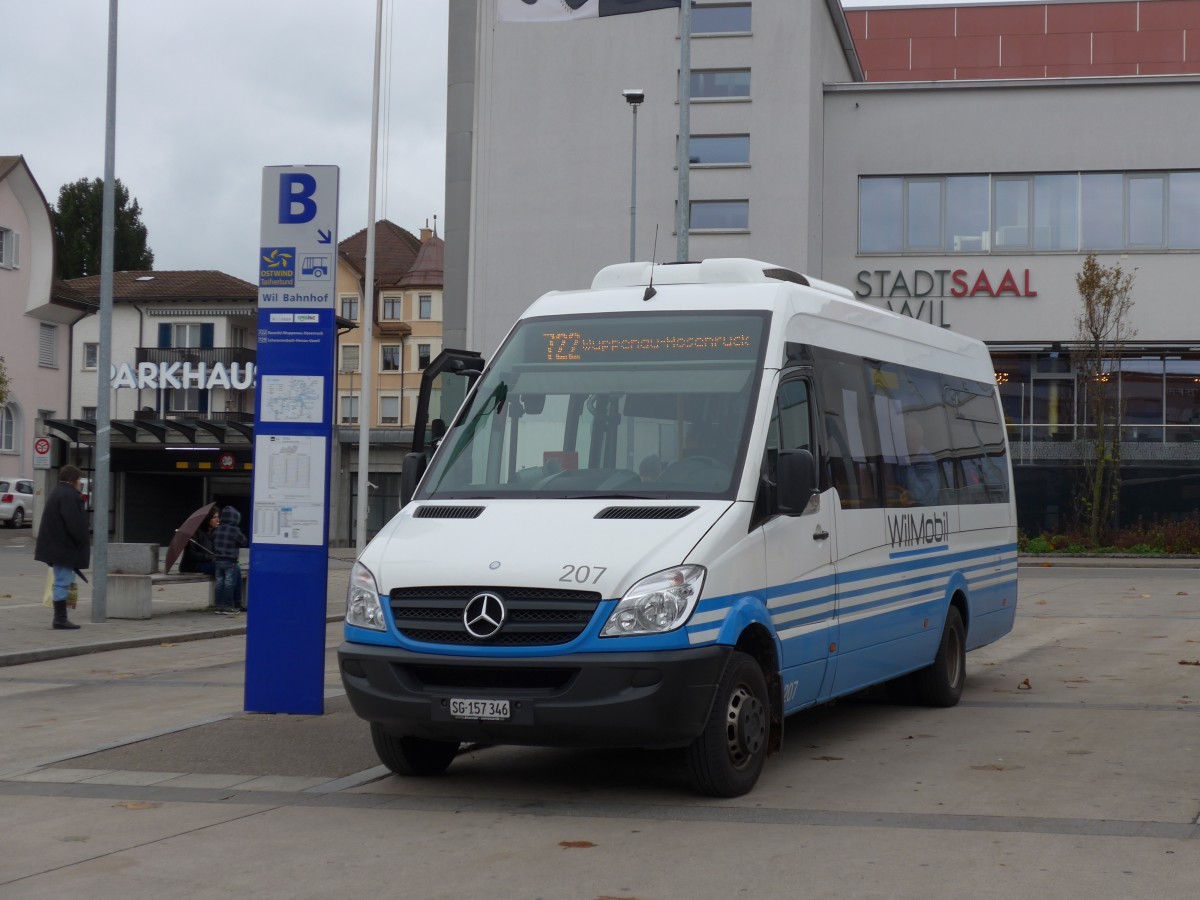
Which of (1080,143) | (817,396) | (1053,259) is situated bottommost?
(817,396)

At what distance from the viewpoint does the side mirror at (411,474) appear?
28.6 feet

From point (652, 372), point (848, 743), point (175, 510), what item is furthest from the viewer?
point (175, 510)

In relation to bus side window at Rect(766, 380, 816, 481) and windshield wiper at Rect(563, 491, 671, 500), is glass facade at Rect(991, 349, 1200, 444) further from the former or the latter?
windshield wiper at Rect(563, 491, 671, 500)

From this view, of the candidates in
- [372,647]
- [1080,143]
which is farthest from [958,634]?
[1080,143]

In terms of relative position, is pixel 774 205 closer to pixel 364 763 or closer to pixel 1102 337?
pixel 1102 337

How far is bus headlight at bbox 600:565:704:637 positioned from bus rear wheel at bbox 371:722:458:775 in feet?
4.79

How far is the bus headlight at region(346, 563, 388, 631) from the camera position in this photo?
7676mm

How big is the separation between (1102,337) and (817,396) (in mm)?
32338

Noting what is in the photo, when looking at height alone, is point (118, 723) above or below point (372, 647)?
below

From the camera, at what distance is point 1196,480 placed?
41312mm

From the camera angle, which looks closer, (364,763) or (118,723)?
(364,763)

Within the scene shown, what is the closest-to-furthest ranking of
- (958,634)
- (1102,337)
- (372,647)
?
(372,647), (958,634), (1102,337)

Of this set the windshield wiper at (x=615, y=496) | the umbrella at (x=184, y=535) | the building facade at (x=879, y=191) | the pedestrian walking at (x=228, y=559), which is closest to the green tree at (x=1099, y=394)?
the building facade at (x=879, y=191)

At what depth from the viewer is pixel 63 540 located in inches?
693
